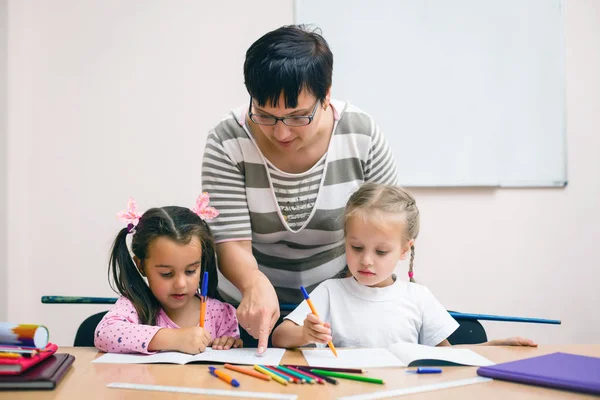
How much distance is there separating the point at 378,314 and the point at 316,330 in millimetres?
290

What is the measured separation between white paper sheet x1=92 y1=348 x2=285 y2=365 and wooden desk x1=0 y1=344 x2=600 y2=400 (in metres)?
0.03

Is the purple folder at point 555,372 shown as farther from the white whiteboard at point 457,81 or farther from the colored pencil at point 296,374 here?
the white whiteboard at point 457,81

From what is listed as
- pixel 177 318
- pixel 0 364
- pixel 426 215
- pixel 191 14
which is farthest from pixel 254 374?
pixel 191 14

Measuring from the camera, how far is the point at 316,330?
1.20 metres

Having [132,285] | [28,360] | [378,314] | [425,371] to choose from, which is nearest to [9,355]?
[28,360]

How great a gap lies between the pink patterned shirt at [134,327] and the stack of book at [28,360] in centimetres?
13

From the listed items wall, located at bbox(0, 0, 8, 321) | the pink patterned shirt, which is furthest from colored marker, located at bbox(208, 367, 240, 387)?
wall, located at bbox(0, 0, 8, 321)

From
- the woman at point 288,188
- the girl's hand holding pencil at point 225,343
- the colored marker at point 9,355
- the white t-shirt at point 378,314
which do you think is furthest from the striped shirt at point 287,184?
the colored marker at point 9,355

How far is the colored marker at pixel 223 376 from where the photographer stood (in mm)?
953

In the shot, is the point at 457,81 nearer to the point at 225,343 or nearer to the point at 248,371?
the point at 225,343

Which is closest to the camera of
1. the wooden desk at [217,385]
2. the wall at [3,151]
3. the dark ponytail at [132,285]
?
the wooden desk at [217,385]

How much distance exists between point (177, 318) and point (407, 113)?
160 cm

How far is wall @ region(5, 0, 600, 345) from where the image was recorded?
2.54 metres

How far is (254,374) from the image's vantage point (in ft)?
3.31
